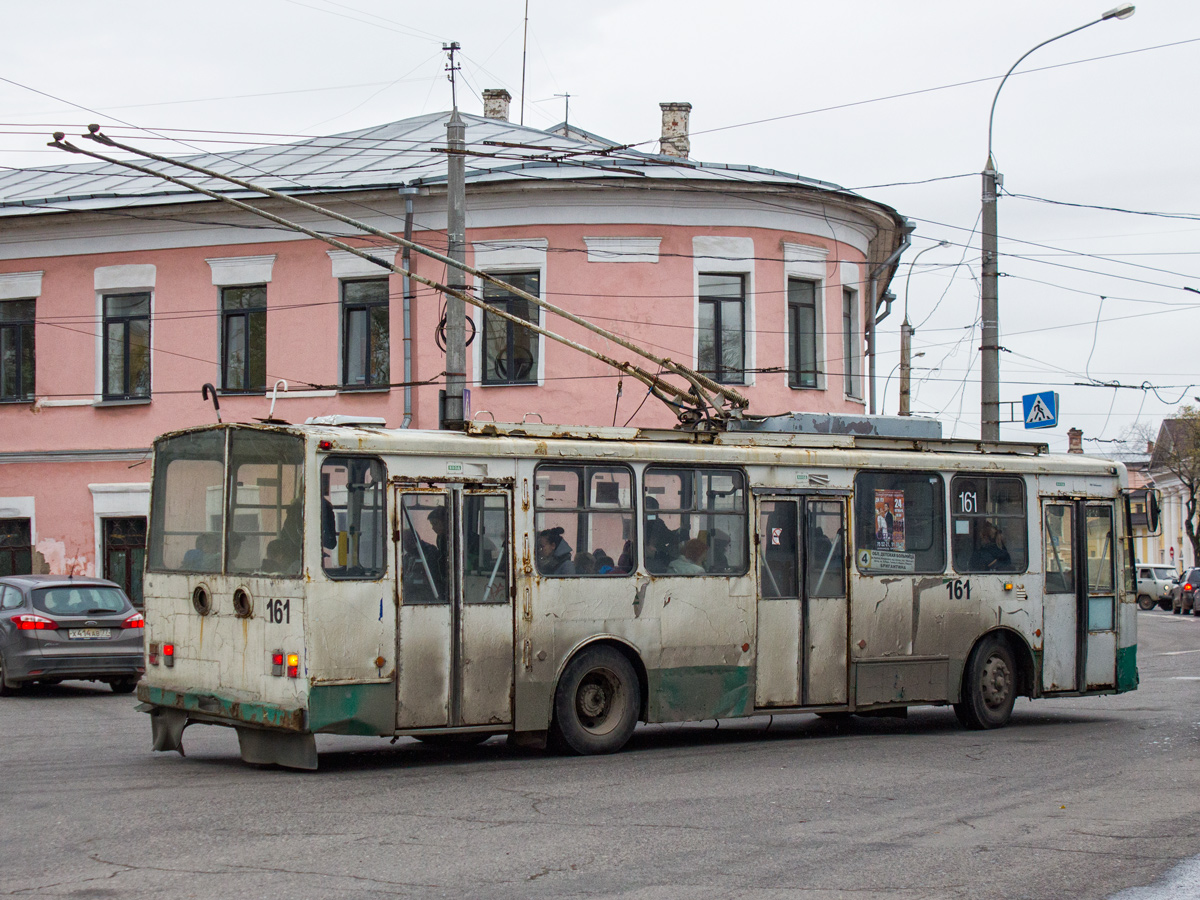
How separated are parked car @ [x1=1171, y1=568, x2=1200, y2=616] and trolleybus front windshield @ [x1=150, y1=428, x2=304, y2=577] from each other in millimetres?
47895

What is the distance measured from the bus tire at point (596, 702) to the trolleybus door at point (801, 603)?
Answer: 1.35 meters

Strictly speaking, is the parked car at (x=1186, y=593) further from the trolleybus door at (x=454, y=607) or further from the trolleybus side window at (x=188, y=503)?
the trolleybus side window at (x=188, y=503)

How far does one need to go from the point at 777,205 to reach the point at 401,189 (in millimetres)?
6171

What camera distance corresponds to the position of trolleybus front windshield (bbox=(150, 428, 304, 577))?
10.6m

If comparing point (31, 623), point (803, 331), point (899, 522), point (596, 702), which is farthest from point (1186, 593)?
point (596, 702)

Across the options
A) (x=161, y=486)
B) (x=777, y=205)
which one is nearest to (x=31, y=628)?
(x=161, y=486)

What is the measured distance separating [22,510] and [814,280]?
14207mm

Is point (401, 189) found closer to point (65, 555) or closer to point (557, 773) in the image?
point (65, 555)

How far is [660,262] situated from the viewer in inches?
958

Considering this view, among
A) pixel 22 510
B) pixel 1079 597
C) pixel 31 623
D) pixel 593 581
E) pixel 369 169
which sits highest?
pixel 369 169

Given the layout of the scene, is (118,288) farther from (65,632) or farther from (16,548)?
(65,632)

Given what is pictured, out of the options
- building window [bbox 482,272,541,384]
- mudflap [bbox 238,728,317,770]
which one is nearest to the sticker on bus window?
mudflap [bbox 238,728,317,770]

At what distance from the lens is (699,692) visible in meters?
12.5

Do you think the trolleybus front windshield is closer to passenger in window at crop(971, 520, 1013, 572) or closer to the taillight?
the taillight
